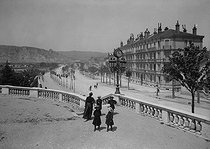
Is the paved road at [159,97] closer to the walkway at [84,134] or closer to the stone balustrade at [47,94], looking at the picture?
the walkway at [84,134]

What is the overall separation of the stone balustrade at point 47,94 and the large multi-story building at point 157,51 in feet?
98.7

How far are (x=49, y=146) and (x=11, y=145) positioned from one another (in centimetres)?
133

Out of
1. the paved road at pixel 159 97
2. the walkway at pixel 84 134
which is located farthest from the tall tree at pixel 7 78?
the walkway at pixel 84 134

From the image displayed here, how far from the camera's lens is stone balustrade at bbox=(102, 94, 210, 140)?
7.10 metres

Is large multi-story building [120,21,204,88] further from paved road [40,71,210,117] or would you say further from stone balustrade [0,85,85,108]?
stone balustrade [0,85,85,108]

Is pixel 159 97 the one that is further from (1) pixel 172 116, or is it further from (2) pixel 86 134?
(2) pixel 86 134

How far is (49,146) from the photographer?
634 centimetres

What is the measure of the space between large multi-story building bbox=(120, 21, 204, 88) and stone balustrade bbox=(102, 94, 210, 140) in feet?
100

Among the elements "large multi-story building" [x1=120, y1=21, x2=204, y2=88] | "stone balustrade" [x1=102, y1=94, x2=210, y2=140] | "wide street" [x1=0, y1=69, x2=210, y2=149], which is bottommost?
"wide street" [x1=0, y1=69, x2=210, y2=149]

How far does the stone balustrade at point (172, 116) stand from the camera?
7098 mm

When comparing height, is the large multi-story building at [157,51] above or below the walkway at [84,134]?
above

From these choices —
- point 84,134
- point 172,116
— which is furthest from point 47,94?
point 172,116

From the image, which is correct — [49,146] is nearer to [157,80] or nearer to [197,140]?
[197,140]

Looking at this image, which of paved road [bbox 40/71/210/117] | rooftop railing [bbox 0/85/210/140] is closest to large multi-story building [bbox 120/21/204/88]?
paved road [bbox 40/71/210/117]
